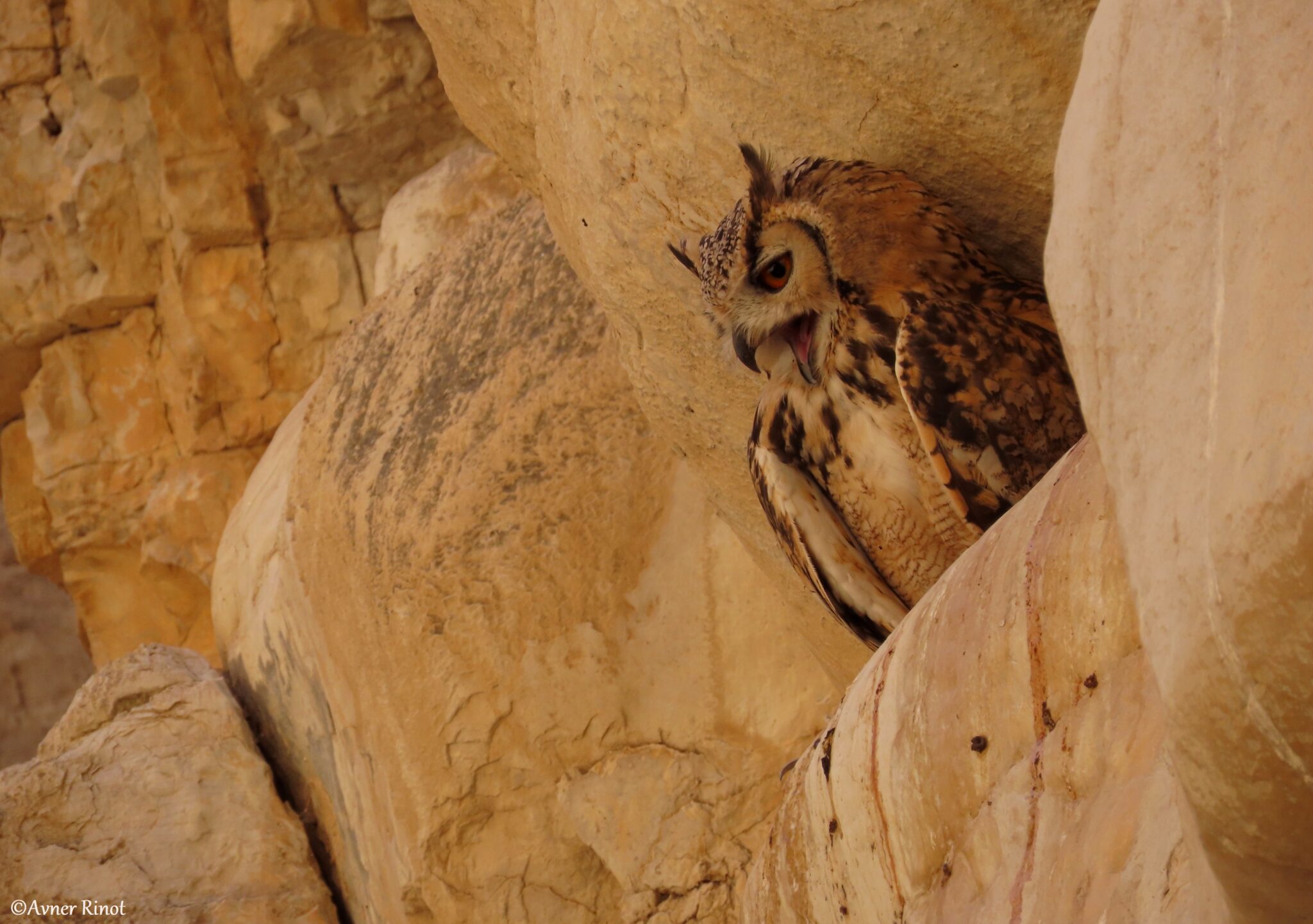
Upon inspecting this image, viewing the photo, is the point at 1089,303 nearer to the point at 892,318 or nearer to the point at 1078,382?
the point at 1078,382

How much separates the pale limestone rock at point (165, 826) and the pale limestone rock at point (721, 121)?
204cm

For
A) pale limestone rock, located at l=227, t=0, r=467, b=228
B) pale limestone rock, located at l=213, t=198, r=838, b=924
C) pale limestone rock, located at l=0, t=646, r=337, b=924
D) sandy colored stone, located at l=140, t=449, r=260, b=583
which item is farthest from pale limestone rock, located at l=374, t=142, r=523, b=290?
sandy colored stone, located at l=140, t=449, r=260, b=583

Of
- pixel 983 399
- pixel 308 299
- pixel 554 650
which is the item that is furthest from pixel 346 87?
pixel 983 399

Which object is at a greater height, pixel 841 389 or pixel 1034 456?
pixel 841 389

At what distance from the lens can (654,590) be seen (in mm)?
3348

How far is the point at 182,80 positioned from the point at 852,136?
6.55 metres

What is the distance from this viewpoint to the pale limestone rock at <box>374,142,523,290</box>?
16.7 ft

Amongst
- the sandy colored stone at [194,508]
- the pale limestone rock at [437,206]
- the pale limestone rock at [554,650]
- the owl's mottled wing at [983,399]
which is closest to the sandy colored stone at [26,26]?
the sandy colored stone at [194,508]

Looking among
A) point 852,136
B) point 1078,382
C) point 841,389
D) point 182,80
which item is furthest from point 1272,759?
point 182,80

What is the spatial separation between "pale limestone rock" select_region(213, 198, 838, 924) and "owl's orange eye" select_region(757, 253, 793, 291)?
144 cm

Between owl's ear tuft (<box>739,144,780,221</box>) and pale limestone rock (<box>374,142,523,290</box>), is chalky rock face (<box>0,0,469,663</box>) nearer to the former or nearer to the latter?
pale limestone rock (<box>374,142,523,290</box>)

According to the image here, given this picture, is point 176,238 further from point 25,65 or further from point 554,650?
point 554,650

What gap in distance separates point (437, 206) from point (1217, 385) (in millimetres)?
4598

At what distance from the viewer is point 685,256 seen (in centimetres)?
217
